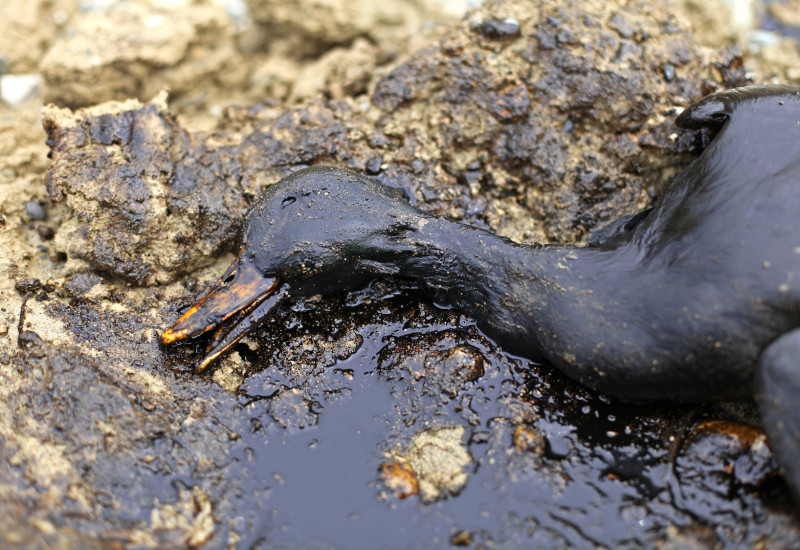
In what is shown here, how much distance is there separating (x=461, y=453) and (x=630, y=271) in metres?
1.14

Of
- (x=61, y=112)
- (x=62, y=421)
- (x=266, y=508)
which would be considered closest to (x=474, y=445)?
(x=266, y=508)

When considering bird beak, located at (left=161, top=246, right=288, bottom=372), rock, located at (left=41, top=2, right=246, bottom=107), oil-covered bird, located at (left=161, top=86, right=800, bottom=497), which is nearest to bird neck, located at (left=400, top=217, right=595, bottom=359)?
oil-covered bird, located at (left=161, top=86, right=800, bottom=497)

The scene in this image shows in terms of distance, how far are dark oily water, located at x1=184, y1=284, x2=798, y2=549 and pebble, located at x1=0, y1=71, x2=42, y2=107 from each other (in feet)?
10.5

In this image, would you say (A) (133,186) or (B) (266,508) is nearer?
(B) (266,508)

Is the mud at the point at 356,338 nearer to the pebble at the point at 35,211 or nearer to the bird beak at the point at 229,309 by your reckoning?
the pebble at the point at 35,211

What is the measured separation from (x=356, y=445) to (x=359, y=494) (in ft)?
0.76

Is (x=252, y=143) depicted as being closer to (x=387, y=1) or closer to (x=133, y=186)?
(x=133, y=186)

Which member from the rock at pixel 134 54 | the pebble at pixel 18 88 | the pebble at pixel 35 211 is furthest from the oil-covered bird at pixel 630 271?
the pebble at pixel 18 88

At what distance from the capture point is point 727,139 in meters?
3.16

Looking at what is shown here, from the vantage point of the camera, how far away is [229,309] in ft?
10.1

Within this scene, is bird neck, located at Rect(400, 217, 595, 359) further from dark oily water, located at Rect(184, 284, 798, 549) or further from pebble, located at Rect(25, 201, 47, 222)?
pebble, located at Rect(25, 201, 47, 222)

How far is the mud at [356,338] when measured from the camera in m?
2.76

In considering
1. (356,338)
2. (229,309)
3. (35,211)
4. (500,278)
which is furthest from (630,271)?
(35,211)

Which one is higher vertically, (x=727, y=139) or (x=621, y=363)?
(x=727, y=139)
